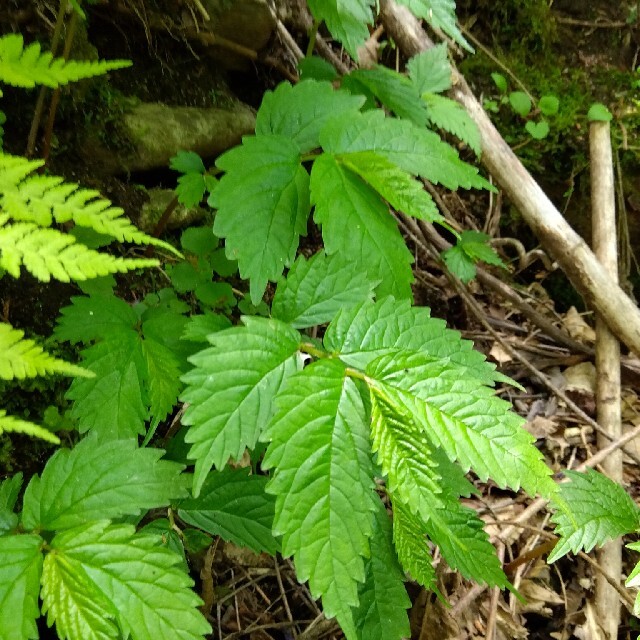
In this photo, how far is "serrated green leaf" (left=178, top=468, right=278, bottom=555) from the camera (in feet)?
4.43

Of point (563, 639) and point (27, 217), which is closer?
point (27, 217)

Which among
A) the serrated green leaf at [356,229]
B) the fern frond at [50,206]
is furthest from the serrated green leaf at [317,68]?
the fern frond at [50,206]

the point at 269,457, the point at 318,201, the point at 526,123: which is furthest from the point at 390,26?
the point at 269,457

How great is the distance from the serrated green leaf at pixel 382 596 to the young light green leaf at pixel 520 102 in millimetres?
2599

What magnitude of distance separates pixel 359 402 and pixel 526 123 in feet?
8.61

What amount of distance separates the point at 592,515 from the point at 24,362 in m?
1.53

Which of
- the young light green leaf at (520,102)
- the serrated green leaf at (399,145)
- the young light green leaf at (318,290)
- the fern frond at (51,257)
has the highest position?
the young light green leaf at (520,102)

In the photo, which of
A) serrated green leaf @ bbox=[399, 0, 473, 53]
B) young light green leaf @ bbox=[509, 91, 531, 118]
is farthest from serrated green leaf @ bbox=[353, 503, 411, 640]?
young light green leaf @ bbox=[509, 91, 531, 118]

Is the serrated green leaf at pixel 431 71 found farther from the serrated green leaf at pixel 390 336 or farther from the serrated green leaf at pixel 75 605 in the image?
the serrated green leaf at pixel 75 605

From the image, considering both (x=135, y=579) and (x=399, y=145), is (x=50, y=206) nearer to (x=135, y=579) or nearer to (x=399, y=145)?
(x=135, y=579)

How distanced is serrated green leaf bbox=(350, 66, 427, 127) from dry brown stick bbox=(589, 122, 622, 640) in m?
1.25

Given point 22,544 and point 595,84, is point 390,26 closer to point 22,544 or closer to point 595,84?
point 595,84

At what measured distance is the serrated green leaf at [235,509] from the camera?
135 centimetres

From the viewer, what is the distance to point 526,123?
3.09 m
